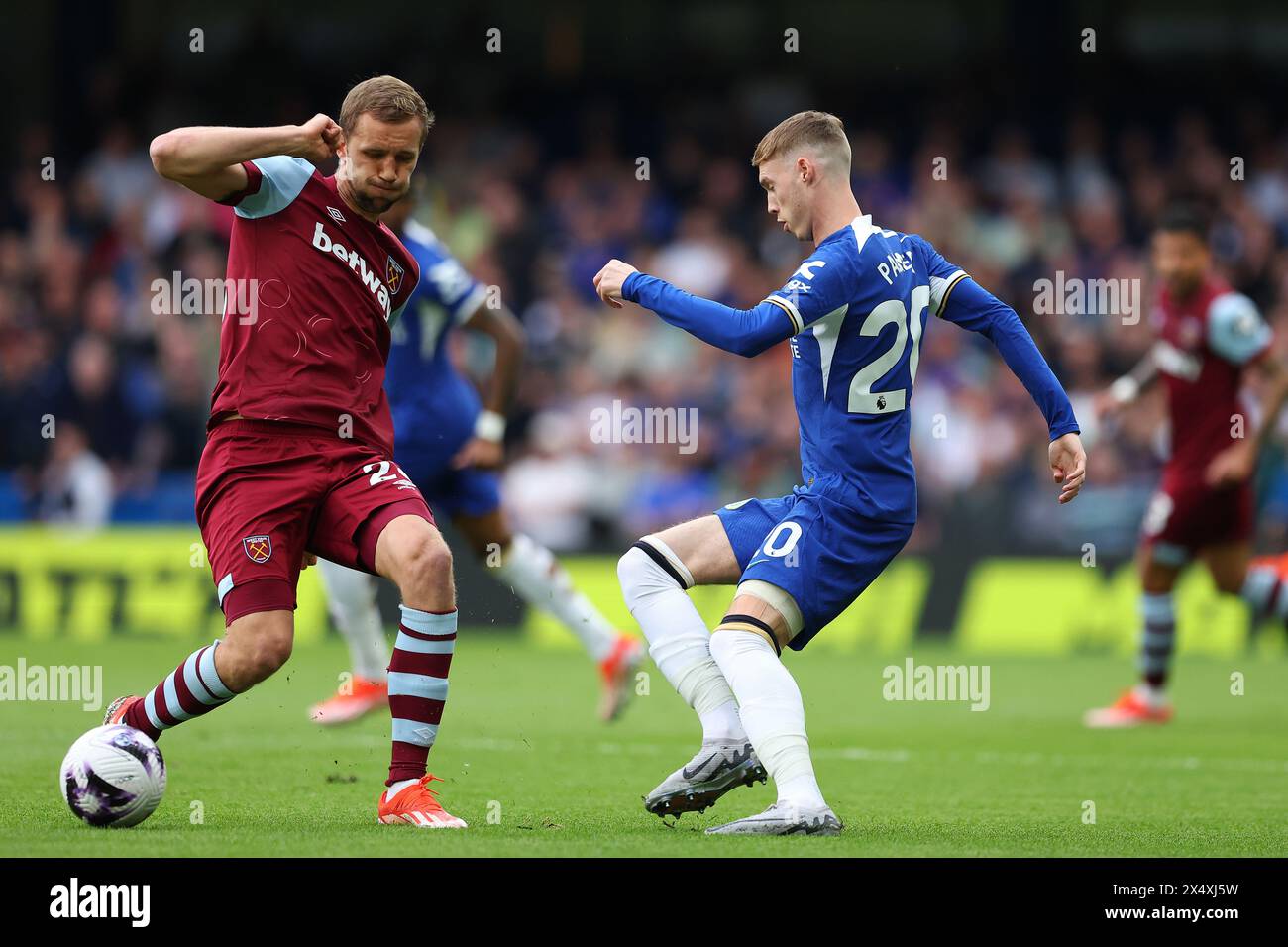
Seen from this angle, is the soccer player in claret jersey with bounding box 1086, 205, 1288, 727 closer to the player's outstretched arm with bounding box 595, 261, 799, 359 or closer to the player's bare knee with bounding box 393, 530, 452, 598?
the player's outstretched arm with bounding box 595, 261, 799, 359

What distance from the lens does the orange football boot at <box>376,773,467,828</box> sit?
5746mm

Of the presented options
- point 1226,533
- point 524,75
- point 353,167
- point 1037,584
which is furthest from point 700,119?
point 353,167

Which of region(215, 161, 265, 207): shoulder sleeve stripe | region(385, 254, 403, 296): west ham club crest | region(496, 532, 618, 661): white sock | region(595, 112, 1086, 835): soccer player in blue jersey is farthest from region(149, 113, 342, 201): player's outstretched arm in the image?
region(496, 532, 618, 661): white sock

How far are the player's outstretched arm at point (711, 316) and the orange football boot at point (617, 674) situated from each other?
13.4 feet

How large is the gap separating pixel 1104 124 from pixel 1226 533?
12155 millimetres

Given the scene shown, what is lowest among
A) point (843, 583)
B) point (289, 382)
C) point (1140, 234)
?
point (843, 583)

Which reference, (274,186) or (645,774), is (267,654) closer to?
(274,186)

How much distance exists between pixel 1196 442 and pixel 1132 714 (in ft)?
5.29

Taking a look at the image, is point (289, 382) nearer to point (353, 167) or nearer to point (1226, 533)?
point (353, 167)

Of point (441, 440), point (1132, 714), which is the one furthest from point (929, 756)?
point (441, 440)

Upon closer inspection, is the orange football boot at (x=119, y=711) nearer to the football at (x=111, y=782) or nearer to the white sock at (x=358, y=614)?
the football at (x=111, y=782)

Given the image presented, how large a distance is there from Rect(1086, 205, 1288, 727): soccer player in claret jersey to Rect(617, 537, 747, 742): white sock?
458 cm

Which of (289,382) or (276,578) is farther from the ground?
(289,382)

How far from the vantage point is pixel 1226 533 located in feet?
33.8
